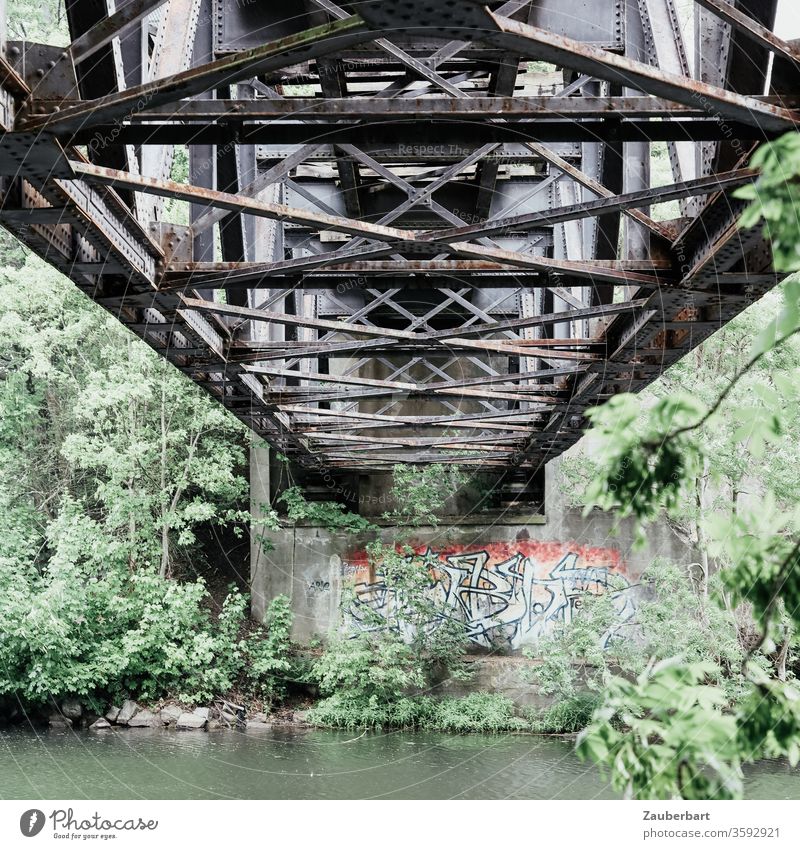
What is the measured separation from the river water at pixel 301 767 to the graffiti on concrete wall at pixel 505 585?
3.14 meters

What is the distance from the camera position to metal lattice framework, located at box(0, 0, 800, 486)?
4.78 m

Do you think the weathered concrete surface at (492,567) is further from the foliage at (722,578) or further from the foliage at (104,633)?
the foliage at (722,578)

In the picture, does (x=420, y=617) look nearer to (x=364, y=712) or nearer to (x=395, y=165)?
(x=364, y=712)

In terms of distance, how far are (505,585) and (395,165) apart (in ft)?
46.5

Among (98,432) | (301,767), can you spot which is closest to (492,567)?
(301,767)

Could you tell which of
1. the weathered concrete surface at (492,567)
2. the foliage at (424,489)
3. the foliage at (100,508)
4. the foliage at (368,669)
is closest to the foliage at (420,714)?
the foliage at (368,669)

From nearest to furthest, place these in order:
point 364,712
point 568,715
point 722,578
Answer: point 722,578 → point 568,715 → point 364,712

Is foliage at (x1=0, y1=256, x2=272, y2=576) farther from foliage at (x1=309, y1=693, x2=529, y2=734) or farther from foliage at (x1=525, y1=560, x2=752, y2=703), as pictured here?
foliage at (x1=525, y1=560, x2=752, y2=703)

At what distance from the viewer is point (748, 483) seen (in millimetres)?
22688

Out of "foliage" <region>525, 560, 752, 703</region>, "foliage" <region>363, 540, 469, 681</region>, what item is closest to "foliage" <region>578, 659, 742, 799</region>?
"foliage" <region>525, 560, 752, 703</region>

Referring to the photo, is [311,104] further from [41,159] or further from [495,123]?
[41,159]

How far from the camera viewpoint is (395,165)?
41.0 ft

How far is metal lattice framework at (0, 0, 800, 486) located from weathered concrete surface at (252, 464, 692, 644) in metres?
10.2

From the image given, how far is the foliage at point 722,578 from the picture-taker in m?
2.29
